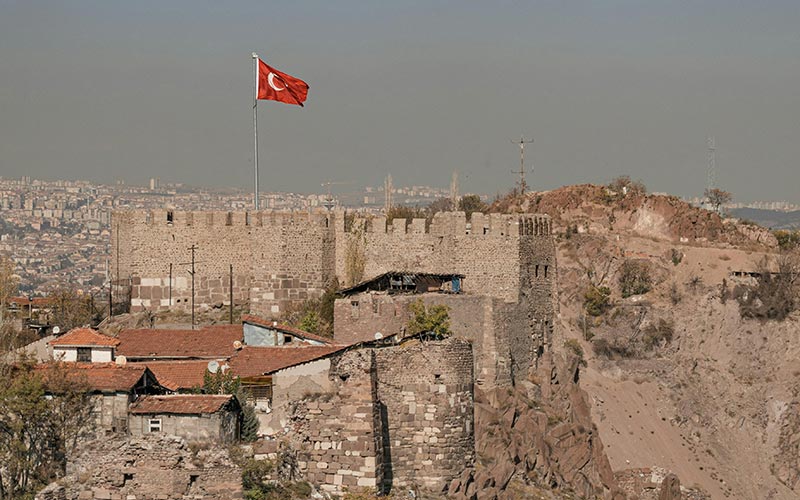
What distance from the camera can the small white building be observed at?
3769 cm

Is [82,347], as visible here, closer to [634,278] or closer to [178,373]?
[178,373]

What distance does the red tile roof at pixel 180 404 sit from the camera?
95.8 feet

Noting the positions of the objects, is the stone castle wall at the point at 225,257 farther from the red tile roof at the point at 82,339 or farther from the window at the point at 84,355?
the window at the point at 84,355

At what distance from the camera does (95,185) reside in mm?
129000

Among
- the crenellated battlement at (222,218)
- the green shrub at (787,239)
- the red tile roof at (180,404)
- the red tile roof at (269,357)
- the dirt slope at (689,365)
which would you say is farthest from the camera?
the green shrub at (787,239)

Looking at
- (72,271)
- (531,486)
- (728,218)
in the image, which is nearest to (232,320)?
(531,486)

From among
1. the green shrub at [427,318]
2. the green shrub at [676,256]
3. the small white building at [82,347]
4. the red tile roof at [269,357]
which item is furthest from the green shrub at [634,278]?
the small white building at [82,347]

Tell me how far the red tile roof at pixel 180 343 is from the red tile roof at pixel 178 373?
5.82 ft

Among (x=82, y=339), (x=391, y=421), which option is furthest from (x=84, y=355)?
(x=391, y=421)

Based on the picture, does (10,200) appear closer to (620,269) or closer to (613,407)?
(620,269)

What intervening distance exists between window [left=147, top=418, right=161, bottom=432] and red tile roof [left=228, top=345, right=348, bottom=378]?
3465 millimetres

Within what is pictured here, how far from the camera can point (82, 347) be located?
3784 centimetres

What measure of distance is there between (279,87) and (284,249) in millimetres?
6093

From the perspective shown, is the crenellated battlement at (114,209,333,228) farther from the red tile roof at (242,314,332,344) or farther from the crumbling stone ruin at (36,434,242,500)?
the crumbling stone ruin at (36,434,242,500)
